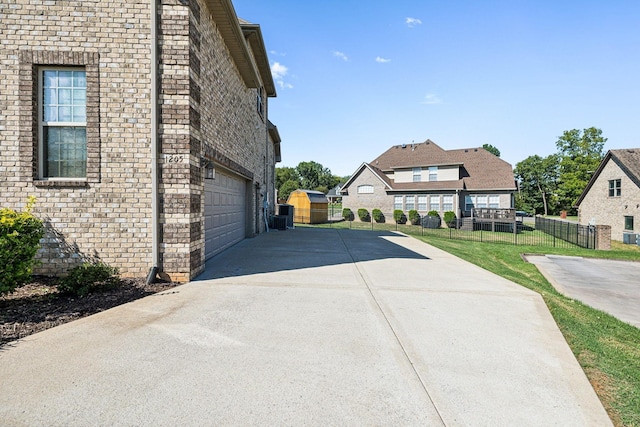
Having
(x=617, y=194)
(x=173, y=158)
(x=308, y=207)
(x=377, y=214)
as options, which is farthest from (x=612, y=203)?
(x=173, y=158)

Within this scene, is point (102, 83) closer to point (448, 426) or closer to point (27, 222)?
point (27, 222)

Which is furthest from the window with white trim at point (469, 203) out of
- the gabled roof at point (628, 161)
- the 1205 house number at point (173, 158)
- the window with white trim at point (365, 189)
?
the 1205 house number at point (173, 158)

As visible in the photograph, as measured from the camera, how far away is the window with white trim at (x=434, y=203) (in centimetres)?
2689

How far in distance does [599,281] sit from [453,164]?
1977 cm

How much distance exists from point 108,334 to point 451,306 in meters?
4.83

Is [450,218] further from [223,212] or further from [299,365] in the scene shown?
[299,365]

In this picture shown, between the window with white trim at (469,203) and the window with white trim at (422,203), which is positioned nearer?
the window with white trim at (469,203)

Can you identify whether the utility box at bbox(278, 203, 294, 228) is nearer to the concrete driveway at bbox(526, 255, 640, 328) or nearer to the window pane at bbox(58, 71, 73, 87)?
the concrete driveway at bbox(526, 255, 640, 328)

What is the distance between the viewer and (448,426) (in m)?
2.22

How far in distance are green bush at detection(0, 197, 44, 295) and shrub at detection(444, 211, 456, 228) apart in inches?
1017

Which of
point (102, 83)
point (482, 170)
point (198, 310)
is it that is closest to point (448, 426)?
point (198, 310)

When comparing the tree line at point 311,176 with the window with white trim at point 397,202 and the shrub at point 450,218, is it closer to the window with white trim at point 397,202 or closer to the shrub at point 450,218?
the window with white trim at point 397,202

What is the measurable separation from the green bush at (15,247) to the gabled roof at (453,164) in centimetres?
2644

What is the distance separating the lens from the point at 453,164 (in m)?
27.2
